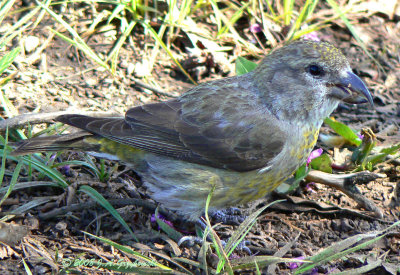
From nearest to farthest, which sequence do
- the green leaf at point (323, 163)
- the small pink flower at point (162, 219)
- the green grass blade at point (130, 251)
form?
the green grass blade at point (130, 251)
the small pink flower at point (162, 219)
the green leaf at point (323, 163)

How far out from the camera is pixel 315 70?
373 cm

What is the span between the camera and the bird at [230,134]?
369cm

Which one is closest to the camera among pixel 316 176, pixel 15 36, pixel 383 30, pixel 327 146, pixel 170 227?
pixel 170 227

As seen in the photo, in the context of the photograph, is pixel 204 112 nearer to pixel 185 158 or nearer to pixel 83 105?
pixel 185 158

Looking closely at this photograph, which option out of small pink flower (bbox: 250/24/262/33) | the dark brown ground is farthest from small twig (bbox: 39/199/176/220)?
small pink flower (bbox: 250/24/262/33)

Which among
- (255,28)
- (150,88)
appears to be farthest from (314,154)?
(255,28)

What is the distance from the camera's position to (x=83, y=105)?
472 centimetres

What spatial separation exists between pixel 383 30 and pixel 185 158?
11.3ft

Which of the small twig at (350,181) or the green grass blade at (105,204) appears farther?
the small twig at (350,181)

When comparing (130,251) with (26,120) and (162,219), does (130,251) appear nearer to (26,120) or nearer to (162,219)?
(162,219)

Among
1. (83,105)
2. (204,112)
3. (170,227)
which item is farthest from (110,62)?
(170,227)

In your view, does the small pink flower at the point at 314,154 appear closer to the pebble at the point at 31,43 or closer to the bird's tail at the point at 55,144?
the bird's tail at the point at 55,144

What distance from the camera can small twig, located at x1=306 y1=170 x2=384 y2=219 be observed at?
404 centimetres

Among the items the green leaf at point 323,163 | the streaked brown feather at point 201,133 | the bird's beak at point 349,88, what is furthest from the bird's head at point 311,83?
the green leaf at point 323,163
